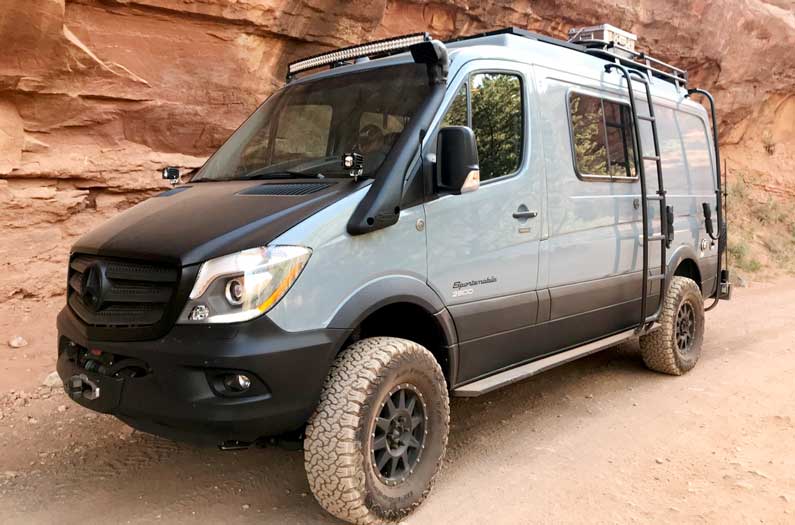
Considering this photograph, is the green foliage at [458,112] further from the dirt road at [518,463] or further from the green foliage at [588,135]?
the dirt road at [518,463]

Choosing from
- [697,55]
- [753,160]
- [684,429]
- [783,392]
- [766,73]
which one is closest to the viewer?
[684,429]

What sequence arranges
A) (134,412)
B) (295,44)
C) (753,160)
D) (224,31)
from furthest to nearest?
(753,160) → (295,44) → (224,31) → (134,412)

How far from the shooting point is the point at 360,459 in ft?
9.69

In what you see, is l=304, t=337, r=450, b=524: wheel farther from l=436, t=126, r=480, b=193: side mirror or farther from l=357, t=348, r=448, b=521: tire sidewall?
l=436, t=126, r=480, b=193: side mirror

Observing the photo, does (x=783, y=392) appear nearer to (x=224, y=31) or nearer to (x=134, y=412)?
(x=134, y=412)

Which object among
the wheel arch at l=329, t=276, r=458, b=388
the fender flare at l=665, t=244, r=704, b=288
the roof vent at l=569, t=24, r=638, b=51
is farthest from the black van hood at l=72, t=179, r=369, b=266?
the fender flare at l=665, t=244, r=704, b=288

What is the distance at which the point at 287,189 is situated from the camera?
334 centimetres

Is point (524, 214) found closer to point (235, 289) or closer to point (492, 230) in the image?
point (492, 230)

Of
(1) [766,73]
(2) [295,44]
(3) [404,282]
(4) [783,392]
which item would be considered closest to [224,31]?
(2) [295,44]

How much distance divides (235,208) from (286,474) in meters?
1.55

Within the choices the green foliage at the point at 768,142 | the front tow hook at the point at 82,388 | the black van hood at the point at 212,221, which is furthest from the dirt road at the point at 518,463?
the green foliage at the point at 768,142

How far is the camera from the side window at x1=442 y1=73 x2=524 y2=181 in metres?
3.71

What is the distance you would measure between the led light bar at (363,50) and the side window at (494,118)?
0.38 m

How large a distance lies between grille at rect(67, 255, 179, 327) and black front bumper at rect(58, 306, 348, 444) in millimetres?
123
